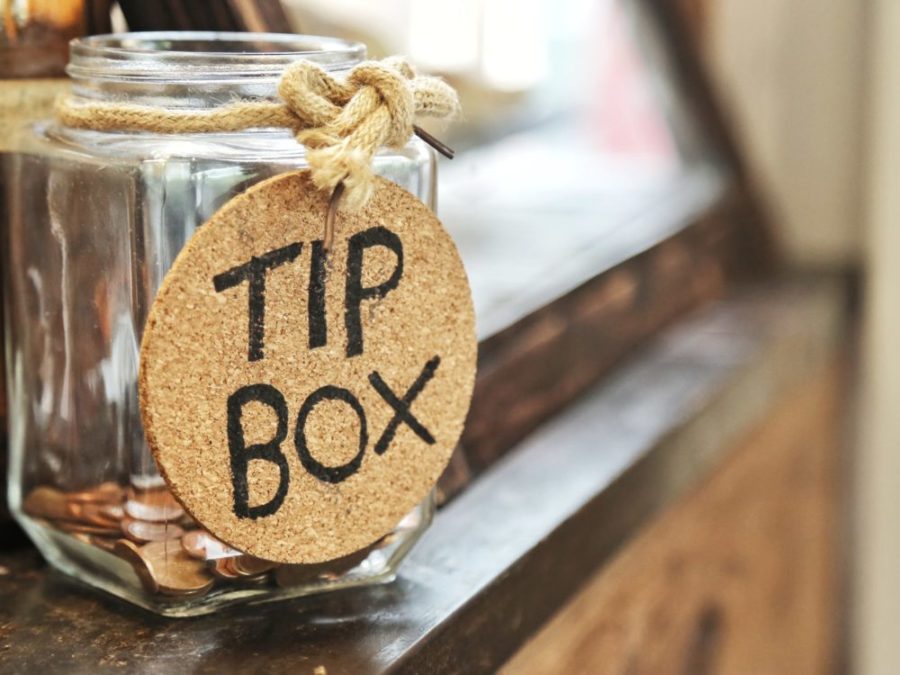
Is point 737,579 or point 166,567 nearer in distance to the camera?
point 166,567

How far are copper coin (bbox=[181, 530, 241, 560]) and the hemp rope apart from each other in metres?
0.13

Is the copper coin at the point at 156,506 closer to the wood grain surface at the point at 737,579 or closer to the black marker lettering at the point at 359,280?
the black marker lettering at the point at 359,280

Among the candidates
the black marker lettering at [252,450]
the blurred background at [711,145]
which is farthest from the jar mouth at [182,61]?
the blurred background at [711,145]

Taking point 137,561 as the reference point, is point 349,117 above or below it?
above

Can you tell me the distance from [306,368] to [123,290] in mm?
74

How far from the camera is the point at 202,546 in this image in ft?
1.38

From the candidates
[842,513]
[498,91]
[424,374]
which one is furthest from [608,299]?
[842,513]

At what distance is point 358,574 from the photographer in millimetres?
466

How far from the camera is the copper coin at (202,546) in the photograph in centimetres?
42

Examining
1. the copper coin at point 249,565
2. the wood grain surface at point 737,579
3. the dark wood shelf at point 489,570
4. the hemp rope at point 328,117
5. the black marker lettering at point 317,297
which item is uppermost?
the hemp rope at point 328,117

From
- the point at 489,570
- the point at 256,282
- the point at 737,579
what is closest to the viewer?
the point at 256,282

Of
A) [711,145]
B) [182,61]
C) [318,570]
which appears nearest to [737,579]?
[711,145]

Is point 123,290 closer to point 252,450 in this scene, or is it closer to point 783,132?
point 252,450

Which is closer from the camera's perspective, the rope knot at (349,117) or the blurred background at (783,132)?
the rope knot at (349,117)
